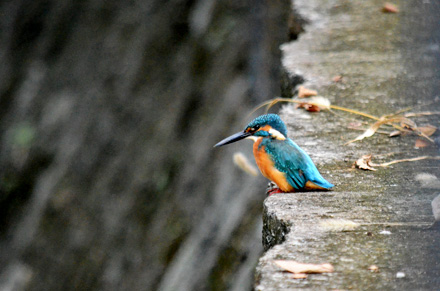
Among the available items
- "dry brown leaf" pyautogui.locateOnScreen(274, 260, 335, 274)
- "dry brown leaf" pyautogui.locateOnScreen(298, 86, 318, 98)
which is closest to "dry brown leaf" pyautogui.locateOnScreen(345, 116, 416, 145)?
"dry brown leaf" pyautogui.locateOnScreen(298, 86, 318, 98)

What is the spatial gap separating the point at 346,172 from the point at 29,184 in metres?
4.54

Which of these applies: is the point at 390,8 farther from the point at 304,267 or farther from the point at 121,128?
the point at 121,128

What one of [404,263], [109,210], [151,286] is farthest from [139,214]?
[404,263]

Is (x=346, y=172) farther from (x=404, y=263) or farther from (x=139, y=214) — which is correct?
(x=139, y=214)

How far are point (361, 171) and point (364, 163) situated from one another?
37mm

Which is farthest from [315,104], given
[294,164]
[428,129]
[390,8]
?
[390,8]

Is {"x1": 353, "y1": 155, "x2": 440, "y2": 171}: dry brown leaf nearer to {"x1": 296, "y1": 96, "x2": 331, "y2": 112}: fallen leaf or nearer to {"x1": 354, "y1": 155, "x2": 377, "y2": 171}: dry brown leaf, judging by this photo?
{"x1": 354, "y1": 155, "x2": 377, "y2": 171}: dry brown leaf

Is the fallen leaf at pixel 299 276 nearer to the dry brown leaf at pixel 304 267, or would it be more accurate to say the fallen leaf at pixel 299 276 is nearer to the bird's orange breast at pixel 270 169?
the dry brown leaf at pixel 304 267

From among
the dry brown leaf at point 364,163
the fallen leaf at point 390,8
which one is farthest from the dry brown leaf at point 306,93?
the fallen leaf at point 390,8

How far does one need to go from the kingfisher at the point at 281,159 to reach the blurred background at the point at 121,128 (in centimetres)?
280

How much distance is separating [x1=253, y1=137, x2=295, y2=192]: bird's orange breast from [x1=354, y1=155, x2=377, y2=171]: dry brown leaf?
0.25 meters

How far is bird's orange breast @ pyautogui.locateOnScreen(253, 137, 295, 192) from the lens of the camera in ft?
5.98

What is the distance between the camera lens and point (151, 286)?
15.7 feet

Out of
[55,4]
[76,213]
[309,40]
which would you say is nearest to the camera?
[309,40]
